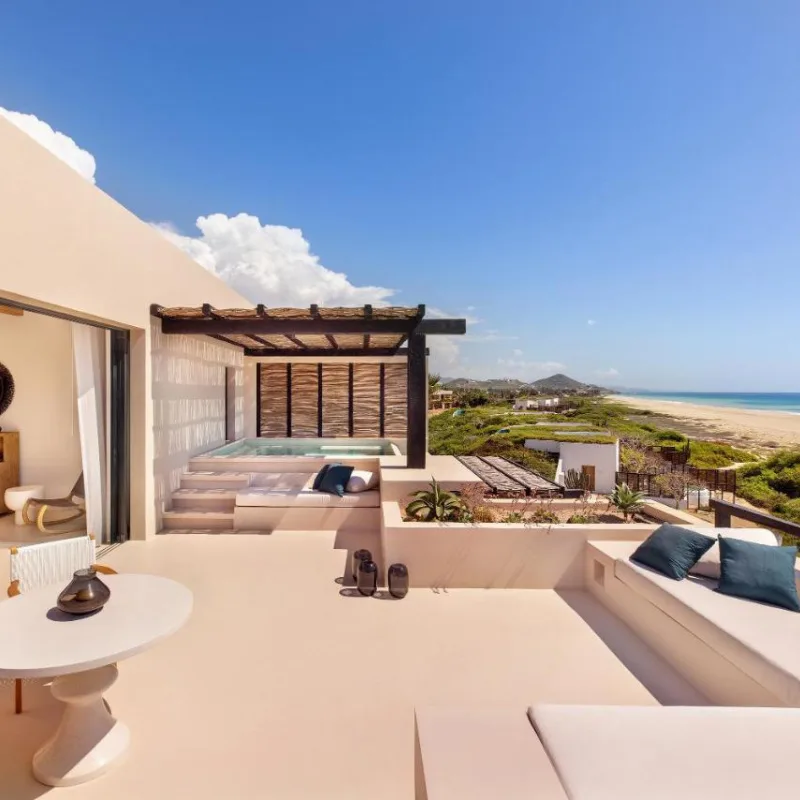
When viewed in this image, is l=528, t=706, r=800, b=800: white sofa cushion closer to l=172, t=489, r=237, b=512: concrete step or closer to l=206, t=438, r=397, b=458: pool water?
l=172, t=489, r=237, b=512: concrete step

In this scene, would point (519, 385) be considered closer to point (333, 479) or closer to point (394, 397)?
point (394, 397)

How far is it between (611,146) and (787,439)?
3606cm

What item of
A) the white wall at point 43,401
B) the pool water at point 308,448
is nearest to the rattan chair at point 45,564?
the white wall at point 43,401

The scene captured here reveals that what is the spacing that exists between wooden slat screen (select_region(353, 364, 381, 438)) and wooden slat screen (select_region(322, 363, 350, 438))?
0.26m

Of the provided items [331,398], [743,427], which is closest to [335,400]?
[331,398]

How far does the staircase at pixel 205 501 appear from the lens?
6.64 m

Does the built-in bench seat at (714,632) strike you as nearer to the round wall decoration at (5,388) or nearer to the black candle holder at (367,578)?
the black candle holder at (367,578)

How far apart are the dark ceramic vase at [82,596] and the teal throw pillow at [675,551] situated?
13.6ft

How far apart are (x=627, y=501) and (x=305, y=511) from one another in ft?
14.6

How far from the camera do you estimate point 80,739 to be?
2.27 m

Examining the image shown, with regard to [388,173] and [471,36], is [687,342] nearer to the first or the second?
[388,173]

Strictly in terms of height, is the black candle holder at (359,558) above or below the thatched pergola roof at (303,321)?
below

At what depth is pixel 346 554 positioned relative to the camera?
5.53 m

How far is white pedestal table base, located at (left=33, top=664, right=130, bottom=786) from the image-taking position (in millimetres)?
2172
